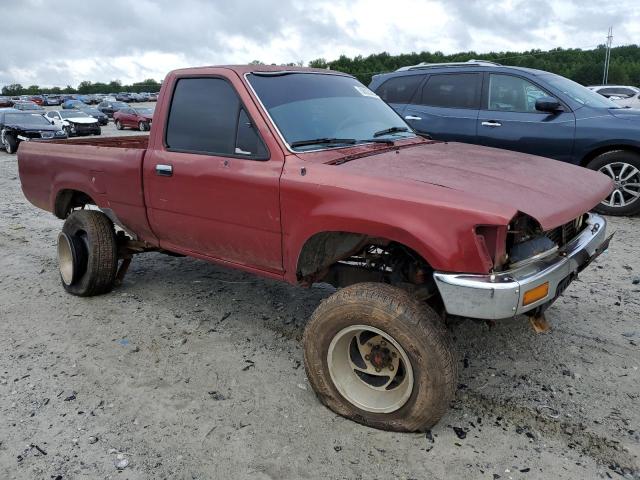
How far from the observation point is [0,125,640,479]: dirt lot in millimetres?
2541

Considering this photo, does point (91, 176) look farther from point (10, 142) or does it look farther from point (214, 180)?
point (10, 142)

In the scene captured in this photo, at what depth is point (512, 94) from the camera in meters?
6.96

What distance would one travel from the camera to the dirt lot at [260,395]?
2541 mm

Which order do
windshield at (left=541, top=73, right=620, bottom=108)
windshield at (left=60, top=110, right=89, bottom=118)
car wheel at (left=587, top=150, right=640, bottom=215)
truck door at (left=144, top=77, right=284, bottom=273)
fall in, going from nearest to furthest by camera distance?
1. truck door at (left=144, top=77, right=284, bottom=273)
2. car wheel at (left=587, top=150, right=640, bottom=215)
3. windshield at (left=541, top=73, right=620, bottom=108)
4. windshield at (left=60, top=110, right=89, bottom=118)

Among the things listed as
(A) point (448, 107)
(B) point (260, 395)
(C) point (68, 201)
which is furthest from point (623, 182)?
(C) point (68, 201)

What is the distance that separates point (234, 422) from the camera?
2865 mm

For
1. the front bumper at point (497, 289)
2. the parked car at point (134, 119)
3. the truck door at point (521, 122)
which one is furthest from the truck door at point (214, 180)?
the parked car at point (134, 119)

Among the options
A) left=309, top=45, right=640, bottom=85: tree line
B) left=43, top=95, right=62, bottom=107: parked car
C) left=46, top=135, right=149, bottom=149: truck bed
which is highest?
left=309, top=45, right=640, bottom=85: tree line

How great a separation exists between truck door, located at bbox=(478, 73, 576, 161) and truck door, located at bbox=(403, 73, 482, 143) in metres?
0.15

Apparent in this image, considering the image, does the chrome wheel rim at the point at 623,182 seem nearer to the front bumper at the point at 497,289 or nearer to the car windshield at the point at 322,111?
the car windshield at the point at 322,111

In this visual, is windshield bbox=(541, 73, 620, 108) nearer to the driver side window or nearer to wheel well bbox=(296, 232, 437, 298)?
the driver side window

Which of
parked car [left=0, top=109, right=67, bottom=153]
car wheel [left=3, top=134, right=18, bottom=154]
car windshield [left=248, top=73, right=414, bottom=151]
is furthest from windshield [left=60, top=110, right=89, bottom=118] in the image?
car windshield [left=248, top=73, right=414, bottom=151]

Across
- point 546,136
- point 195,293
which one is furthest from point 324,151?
point 546,136

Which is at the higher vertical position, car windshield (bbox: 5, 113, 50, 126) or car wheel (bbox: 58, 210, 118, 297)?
car windshield (bbox: 5, 113, 50, 126)
